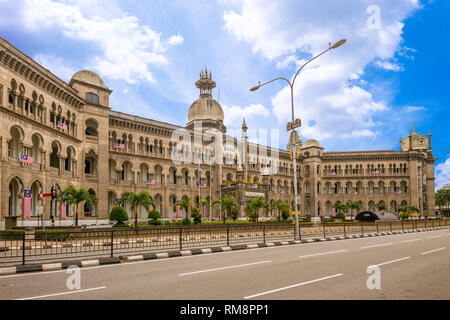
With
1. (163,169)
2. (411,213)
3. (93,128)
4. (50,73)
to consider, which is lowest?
(411,213)

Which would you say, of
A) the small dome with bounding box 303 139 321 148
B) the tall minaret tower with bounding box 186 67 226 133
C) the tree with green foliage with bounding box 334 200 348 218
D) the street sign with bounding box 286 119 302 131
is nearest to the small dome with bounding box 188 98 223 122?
the tall minaret tower with bounding box 186 67 226 133

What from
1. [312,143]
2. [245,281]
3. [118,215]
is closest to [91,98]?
[118,215]

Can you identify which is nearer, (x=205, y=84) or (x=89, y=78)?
(x=89, y=78)

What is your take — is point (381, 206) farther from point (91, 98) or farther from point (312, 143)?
point (91, 98)

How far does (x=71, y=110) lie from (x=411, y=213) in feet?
218

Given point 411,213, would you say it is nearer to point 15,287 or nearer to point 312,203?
point 312,203

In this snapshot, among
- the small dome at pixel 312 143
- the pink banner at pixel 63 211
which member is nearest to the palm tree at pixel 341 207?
the small dome at pixel 312 143

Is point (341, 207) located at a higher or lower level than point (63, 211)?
lower

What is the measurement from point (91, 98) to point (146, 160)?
41.3 ft

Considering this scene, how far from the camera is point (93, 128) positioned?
44.2 metres

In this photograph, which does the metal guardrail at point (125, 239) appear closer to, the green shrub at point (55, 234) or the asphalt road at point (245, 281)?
the green shrub at point (55, 234)

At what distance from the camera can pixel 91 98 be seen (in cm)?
4250

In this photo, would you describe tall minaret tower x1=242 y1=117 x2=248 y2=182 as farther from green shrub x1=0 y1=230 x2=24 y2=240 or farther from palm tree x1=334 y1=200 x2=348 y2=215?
green shrub x1=0 y1=230 x2=24 y2=240
